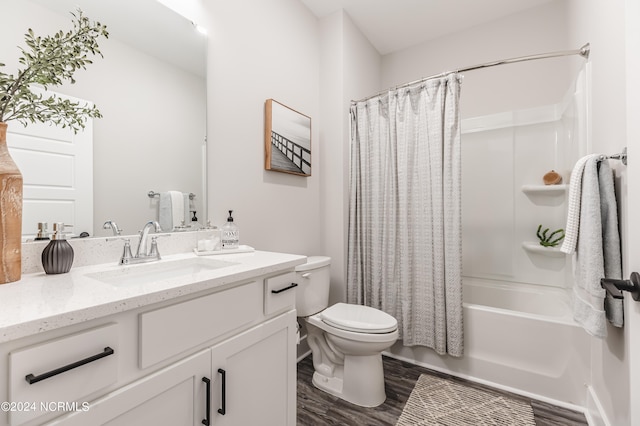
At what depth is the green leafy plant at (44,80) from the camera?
823 millimetres

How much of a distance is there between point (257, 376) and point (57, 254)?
2.55ft

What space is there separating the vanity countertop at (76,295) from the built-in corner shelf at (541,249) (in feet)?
7.31

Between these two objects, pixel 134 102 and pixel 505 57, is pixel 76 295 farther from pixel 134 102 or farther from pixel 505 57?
pixel 505 57

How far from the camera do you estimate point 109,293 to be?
0.70m

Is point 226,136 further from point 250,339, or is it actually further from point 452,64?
point 452,64

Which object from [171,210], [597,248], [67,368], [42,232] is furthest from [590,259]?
[42,232]

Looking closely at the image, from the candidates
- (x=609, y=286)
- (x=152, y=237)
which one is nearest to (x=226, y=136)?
(x=152, y=237)

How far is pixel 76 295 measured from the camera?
2.25 feet

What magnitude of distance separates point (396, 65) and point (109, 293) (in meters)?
3.11

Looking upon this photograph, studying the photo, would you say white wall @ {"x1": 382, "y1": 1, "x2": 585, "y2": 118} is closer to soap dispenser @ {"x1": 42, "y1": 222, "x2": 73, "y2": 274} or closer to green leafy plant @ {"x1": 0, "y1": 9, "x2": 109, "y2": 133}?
green leafy plant @ {"x1": 0, "y1": 9, "x2": 109, "y2": 133}

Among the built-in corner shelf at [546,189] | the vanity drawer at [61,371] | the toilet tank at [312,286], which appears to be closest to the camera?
the vanity drawer at [61,371]

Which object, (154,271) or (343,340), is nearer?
(154,271)

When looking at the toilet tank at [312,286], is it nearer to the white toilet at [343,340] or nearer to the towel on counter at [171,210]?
the white toilet at [343,340]

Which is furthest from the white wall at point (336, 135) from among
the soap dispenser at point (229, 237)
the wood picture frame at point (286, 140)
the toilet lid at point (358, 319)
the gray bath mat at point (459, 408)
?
the soap dispenser at point (229, 237)
